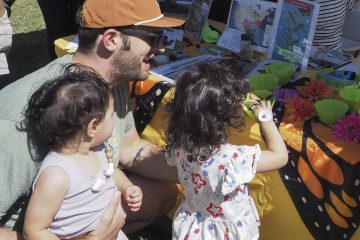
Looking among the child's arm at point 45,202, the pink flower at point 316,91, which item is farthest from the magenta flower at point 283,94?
the child's arm at point 45,202

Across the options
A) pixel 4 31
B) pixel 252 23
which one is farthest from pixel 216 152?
pixel 4 31

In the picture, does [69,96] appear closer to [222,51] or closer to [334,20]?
[222,51]

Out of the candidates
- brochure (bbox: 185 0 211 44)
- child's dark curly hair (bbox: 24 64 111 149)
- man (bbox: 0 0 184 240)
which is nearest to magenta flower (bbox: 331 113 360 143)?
man (bbox: 0 0 184 240)

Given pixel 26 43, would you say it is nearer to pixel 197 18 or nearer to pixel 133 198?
pixel 197 18

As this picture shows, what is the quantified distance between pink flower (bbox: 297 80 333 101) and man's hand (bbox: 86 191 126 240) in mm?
765

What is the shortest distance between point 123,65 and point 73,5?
6.33 feet

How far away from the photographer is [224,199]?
5.23ft

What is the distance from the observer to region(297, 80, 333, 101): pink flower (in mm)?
1792

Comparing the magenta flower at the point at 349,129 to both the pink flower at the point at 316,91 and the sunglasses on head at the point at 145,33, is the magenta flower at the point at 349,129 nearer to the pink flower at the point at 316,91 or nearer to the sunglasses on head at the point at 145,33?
the pink flower at the point at 316,91

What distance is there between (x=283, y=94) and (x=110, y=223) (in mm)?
767

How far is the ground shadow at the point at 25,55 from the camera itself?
417 centimetres

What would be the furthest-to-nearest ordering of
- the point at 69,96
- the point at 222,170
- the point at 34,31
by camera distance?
the point at 34,31, the point at 222,170, the point at 69,96

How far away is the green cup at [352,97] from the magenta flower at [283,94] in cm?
17

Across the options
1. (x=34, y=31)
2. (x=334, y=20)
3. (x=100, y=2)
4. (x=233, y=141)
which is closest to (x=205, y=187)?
(x=233, y=141)
